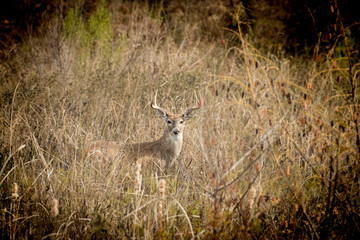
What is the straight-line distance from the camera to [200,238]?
108 inches

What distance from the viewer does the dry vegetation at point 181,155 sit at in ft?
8.71

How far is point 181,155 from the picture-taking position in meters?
4.66

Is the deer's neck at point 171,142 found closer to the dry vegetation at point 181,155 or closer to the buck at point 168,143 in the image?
the buck at point 168,143


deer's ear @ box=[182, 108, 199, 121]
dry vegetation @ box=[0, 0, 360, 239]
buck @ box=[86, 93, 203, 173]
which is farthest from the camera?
deer's ear @ box=[182, 108, 199, 121]

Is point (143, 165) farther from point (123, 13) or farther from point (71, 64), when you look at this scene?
point (123, 13)

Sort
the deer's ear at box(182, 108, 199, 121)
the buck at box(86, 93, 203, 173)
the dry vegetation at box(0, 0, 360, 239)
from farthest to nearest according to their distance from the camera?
1. the deer's ear at box(182, 108, 199, 121)
2. the buck at box(86, 93, 203, 173)
3. the dry vegetation at box(0, 0, 360, 239)

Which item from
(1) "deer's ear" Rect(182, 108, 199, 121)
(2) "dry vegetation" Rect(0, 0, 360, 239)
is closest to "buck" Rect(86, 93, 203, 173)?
(1) "deer's ear" Rect(182, 108, 199, 121)

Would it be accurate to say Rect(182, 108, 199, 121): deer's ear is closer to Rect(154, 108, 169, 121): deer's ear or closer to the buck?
the buck

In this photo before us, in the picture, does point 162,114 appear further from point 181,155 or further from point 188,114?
point 181,155

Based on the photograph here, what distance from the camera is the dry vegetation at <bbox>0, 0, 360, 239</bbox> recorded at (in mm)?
2656

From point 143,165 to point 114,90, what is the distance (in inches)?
68.6

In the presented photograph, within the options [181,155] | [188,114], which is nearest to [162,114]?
[188,114]

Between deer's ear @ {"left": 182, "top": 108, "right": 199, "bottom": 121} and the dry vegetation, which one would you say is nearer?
the dry vegetation

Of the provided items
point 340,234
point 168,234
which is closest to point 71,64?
point 168,234
